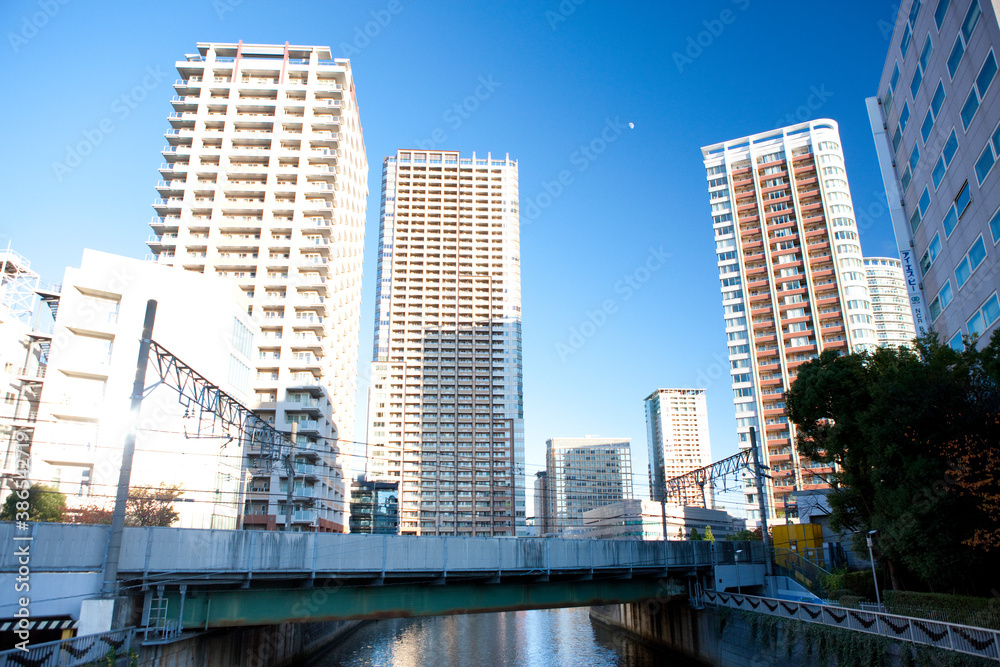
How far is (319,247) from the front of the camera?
2842 inches

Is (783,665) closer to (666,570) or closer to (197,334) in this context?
(666,570)

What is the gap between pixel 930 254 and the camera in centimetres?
3747

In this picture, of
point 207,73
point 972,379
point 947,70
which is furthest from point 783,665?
point 207,73

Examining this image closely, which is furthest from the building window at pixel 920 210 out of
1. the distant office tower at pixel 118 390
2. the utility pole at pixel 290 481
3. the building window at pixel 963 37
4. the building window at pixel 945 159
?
the distant office tower at pixel 118 390

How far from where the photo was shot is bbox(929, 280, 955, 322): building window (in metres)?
35.1

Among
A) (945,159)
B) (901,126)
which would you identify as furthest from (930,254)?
(901,126)

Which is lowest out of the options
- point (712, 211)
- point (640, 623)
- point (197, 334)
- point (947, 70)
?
point (640, 623)

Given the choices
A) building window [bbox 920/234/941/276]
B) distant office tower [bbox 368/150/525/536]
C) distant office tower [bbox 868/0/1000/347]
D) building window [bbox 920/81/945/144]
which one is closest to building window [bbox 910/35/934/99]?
distant office tower [bbox 868/0/1000/347]

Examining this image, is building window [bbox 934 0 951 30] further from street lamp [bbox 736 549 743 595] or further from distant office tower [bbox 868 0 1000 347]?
street lamp [bbox 736 549 743 595]

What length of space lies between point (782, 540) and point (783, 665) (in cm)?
2533

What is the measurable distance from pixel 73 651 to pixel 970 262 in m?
39.9

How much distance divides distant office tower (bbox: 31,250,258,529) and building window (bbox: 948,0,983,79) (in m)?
48.6

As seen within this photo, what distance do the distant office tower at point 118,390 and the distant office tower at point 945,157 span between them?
46564mm

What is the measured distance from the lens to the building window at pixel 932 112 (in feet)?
108
